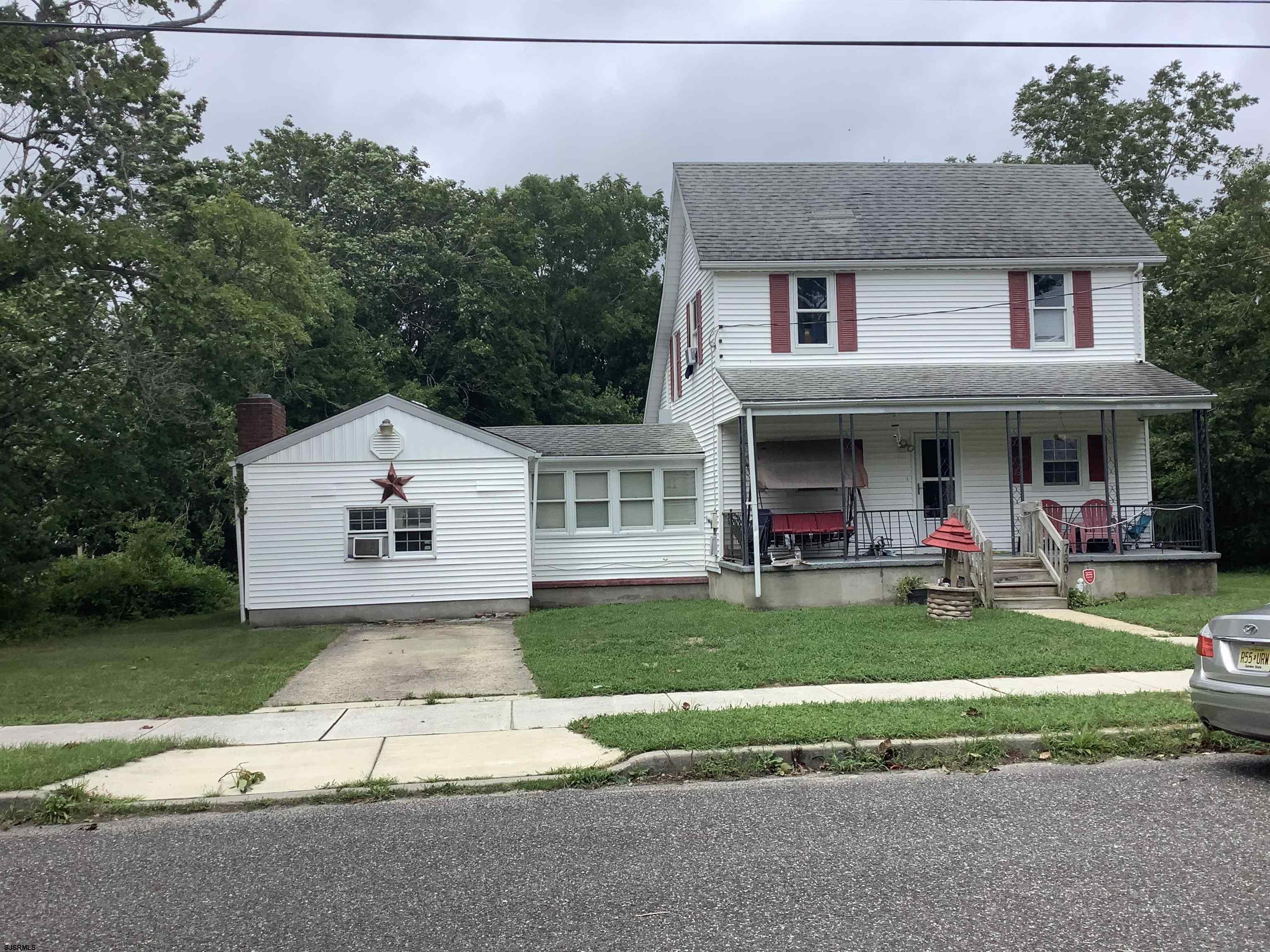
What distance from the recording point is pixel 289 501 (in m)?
17.5

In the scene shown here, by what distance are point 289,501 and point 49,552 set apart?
5792mm

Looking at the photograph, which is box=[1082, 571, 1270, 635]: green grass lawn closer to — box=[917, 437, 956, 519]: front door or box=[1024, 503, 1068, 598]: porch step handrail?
box=[1024, 503, 1068, 598]: porch step handrail

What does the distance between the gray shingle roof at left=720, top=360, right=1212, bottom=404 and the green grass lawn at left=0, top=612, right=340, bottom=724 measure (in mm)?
8392

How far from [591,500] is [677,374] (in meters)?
5.09

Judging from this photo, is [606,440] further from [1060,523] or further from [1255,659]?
[1255,659]

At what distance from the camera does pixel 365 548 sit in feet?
57.7

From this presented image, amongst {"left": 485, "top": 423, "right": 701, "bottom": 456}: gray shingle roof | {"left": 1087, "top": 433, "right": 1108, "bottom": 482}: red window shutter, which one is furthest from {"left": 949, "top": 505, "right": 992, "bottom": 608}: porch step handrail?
{"left": 485, "top": 423, "right": 701, "bottom": 456}: gray shingle roof

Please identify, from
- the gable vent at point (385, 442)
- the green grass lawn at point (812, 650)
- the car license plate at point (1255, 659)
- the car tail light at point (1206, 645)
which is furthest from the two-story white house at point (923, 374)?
the car license plate at point (1255, 659)

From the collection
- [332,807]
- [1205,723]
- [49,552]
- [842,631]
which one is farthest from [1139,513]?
[49,552]

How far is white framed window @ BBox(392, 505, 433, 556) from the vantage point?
17766 mm

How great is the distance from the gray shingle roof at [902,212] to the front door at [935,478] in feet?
12.1

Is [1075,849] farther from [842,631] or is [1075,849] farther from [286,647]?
[286,647]

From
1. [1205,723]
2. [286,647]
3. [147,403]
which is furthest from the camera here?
[147,403]

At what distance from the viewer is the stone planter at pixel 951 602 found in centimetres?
1322
